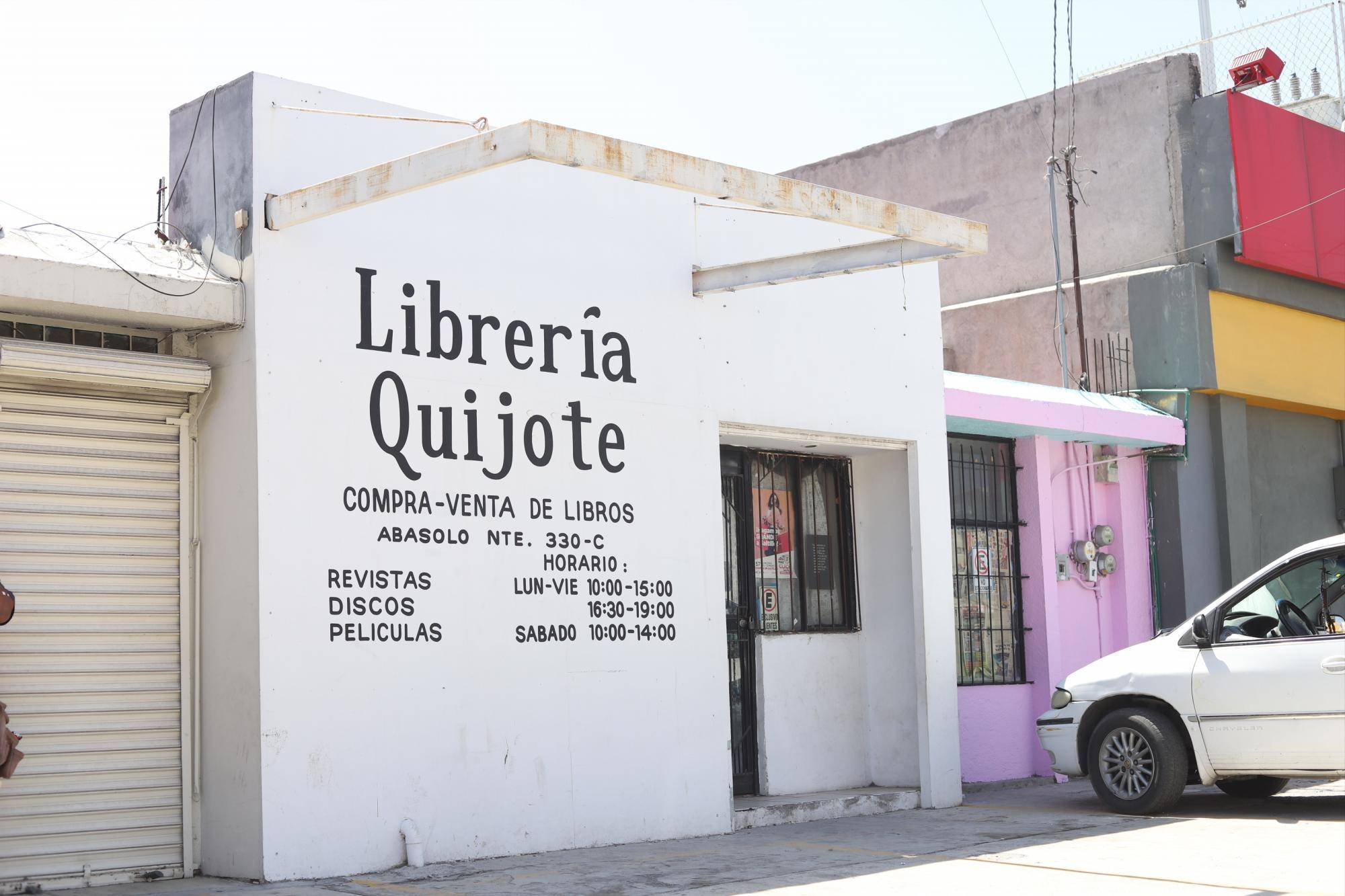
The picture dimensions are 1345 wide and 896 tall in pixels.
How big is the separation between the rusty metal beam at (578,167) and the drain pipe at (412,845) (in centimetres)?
341

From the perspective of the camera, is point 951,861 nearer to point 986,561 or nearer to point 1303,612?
point 1303,612

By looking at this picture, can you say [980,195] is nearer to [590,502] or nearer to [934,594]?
[934,594]

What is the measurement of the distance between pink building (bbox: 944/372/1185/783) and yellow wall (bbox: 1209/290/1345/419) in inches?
53.7

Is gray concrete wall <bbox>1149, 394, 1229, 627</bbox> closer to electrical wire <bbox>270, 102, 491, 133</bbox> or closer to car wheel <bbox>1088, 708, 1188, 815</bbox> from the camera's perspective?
car wheel <bbox>1088, 708, 1188, 815</bbox>

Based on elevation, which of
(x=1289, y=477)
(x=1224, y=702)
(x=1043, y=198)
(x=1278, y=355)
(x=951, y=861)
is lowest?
(x=951, y=861)

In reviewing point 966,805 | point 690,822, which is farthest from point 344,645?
point 966,805

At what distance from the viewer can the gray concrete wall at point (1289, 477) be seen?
1644cm

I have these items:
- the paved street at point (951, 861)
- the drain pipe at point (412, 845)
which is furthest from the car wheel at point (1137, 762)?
the drain pipe at point (412, 845)

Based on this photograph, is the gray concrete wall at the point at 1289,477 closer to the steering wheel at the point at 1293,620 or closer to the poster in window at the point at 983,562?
the poster in window at the point at 983,562

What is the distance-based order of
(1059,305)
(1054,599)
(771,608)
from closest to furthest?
(771,608), (1054,599), (1059,305)

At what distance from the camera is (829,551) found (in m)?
11.8

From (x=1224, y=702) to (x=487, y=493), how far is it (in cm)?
535

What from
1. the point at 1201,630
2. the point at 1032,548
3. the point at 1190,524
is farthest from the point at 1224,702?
the point at 1190,524

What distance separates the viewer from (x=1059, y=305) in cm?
1645
